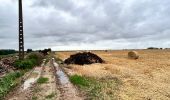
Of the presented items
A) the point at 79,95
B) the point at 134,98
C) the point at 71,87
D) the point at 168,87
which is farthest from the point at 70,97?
the point at 168,87

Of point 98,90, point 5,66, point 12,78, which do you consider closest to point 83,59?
point 5,66

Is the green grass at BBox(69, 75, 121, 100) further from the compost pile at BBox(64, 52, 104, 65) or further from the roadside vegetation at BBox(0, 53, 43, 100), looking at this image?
the compost pile at BBox(64, 52, 104, 65)

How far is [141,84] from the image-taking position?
2136 centimetres

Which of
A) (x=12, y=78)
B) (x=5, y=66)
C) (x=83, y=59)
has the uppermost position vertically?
(x=83, y=59)

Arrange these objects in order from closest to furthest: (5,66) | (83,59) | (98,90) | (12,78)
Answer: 1. (98,90)
2. (12,78)
3. (5,66)
4. (83,59)

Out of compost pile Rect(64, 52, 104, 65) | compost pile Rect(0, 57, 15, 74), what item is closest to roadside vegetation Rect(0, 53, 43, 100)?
compost pile Rect(0, 57, 15, 74)

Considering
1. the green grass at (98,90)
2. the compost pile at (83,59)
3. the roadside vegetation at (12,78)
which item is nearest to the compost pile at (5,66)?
the roadside vegetation at (12,78)

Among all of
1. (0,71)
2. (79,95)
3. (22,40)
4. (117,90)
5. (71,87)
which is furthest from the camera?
(22,40)

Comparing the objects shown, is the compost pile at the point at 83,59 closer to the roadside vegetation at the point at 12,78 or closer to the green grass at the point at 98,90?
the roadside vegetation at the point at 12,78

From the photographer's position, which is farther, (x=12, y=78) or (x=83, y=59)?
(x=83, y=59)

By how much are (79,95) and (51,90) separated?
99.8 inches

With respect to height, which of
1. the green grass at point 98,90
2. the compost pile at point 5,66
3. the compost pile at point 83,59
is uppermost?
Answer: the compost pile at point 83,59

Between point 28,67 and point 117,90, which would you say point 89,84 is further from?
point 28,67

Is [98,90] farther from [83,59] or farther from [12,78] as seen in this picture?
[83,59]
